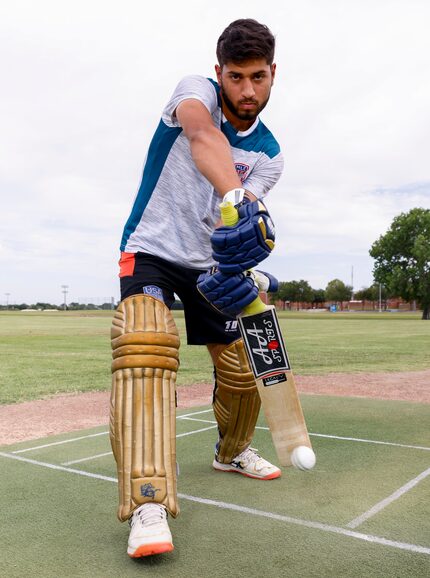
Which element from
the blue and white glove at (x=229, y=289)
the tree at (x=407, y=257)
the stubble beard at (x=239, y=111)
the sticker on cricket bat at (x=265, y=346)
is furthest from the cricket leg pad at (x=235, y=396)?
the tree at (x=407, y=257)

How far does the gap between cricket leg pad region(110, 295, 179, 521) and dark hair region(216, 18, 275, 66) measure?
1.27 metres

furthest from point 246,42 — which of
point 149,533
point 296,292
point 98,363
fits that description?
point 296,292

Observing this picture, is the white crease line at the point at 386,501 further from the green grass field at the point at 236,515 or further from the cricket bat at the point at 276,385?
the cricket bat at the point at 276,385

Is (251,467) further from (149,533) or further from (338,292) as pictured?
(338,292)

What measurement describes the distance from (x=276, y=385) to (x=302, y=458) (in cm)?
33

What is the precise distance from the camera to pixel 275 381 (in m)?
2.47

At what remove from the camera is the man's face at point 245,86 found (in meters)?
2.62

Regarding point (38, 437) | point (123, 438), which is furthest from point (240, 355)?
point (38, 437)

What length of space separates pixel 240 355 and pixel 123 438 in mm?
1025

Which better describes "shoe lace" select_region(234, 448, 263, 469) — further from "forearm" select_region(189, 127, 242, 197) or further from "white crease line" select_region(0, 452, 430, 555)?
"forearm" select_region(189, 127, 242, 197)

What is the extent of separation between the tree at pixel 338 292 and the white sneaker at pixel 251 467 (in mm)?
109842

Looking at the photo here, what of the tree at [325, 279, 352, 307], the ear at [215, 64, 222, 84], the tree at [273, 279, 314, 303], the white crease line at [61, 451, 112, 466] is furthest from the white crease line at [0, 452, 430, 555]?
the tree at [325, 279, 352, 307]

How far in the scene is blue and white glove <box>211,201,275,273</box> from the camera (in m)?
2.21

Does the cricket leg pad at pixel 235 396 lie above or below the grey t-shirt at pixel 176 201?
below
